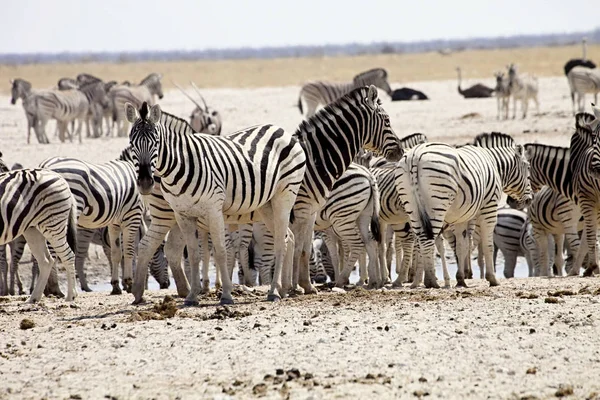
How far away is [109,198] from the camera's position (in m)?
12.4

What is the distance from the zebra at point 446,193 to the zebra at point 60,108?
17424 millimetres

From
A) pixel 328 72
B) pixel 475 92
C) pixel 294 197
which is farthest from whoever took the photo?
pixel 328 72

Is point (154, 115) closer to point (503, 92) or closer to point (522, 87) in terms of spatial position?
point (503, 92)

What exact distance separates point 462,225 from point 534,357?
4.68 meters

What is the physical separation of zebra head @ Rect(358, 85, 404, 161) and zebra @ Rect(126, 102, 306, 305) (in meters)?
1.05

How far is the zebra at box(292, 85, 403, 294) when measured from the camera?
10695mm

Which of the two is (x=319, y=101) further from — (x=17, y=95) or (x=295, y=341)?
(x=295, y=341)

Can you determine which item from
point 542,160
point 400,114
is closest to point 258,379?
point 542,160

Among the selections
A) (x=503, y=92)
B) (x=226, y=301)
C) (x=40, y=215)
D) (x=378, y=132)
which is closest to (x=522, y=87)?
(x=503, y=92)

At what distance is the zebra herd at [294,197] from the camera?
30.8 feet

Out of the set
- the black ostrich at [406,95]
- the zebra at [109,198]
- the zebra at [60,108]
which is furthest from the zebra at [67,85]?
the zebra at [109,198]

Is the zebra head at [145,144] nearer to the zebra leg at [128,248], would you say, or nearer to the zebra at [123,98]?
the zebra leg at [128,248]

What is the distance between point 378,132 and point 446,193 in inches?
37.3

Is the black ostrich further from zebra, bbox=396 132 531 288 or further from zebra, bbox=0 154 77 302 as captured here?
zebra, bbox=0 154 77 302
